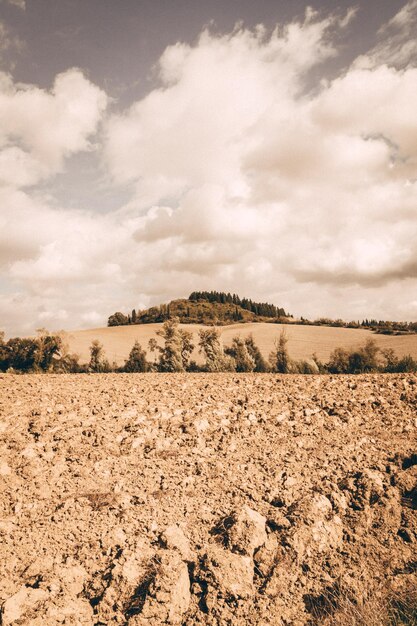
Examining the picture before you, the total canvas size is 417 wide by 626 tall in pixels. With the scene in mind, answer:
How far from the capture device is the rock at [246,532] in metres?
3.24

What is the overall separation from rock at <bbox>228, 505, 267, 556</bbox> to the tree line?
11.0m

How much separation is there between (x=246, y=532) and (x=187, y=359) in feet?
39.9

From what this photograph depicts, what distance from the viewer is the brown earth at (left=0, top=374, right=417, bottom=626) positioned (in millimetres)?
2875

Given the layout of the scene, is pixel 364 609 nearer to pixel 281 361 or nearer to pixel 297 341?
pixel 281 361

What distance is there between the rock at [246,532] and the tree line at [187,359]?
36.0 ft

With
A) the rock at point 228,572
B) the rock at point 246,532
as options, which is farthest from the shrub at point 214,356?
the rock at point 228,572

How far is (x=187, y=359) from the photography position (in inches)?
Result: 608

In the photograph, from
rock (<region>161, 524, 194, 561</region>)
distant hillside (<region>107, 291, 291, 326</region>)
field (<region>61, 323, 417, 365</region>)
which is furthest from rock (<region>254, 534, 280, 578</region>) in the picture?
distant hillside (<region>107, 291, 291, 326</region>)

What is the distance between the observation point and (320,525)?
11.4 ft

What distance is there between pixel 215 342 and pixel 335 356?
4.99 metres

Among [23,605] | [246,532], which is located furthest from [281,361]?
[23,605]

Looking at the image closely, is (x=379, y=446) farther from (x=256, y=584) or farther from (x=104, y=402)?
(x=104, y=402)

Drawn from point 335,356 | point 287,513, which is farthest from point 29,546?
point 335,356

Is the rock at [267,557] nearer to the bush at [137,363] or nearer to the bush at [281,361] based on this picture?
the bush at [281,361]
